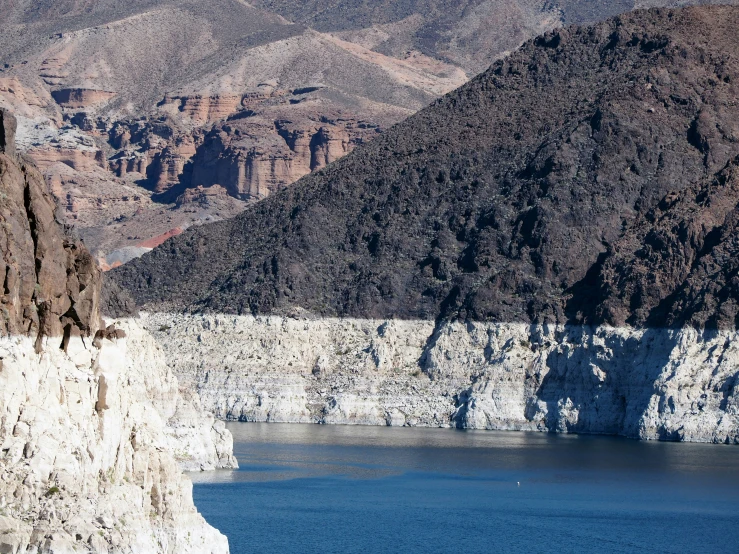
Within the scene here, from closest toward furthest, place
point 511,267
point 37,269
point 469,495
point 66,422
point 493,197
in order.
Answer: point 66,422
point 37,269
point 469,495
point 511,267
point 493,197

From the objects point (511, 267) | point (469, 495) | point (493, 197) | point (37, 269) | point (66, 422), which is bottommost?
point (469, 495)

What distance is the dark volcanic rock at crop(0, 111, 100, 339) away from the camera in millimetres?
44375

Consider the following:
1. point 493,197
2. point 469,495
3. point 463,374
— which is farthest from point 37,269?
point 493,197

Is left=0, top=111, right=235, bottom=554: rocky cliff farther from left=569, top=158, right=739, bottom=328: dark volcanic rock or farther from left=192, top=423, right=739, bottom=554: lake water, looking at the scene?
left=569, top=158, right=739, bottom=328: dark volcanic rock

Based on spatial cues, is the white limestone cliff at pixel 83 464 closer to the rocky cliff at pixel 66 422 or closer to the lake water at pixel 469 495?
the rocky cliff at pixel 66 422

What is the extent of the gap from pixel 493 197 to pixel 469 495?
250ft

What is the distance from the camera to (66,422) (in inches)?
1750

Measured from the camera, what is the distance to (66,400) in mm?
44781

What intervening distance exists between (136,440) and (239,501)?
42.5 meters

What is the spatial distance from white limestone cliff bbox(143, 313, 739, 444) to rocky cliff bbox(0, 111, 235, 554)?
Result: 88.5 meters

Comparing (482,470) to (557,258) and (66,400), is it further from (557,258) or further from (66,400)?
(66,400)

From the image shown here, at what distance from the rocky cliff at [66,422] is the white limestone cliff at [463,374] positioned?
88502 millimetres

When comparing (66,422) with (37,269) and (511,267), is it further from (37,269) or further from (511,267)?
(511,267)

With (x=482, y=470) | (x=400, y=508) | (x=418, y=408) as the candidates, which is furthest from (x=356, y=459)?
(x=418, y=408)
